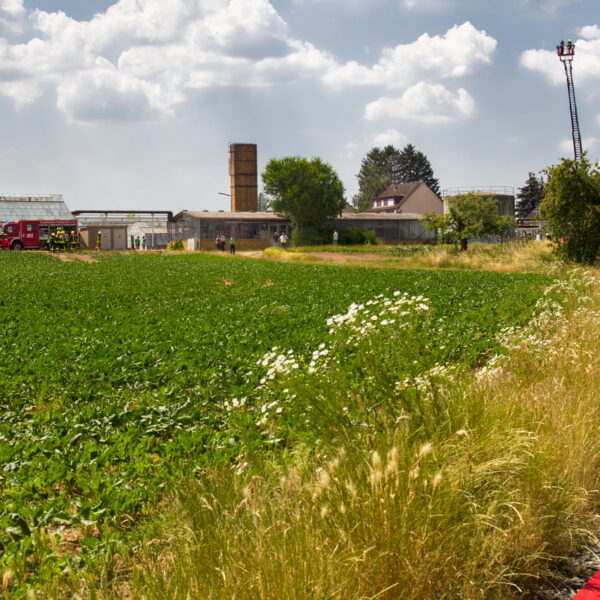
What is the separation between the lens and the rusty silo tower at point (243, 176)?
76000 millimetres

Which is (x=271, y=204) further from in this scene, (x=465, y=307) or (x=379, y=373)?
(x=379, y=373)

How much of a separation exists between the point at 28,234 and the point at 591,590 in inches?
2359

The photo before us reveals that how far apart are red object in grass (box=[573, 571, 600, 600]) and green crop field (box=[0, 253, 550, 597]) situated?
1887 mm

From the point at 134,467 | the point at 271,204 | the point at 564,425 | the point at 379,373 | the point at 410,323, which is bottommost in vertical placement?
the point at 134,467

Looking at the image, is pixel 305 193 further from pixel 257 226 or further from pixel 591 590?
pixel 591 590

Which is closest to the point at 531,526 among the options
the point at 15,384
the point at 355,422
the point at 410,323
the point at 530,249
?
the point at 355,422

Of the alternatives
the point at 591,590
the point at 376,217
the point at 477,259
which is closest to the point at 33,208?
the point at 376,217

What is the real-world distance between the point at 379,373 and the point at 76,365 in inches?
278

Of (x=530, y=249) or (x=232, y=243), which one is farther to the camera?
(x=232, y=243)

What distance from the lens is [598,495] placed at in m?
5.03

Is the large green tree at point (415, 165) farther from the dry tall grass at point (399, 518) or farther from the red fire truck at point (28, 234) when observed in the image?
the dry tall grass at point (399, 518)

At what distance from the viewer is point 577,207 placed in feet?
89.9

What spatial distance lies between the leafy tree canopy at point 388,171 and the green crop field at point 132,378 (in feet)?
270

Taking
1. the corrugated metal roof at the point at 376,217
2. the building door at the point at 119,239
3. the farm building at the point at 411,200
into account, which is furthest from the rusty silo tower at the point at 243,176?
the farm building at the point at 411,200
